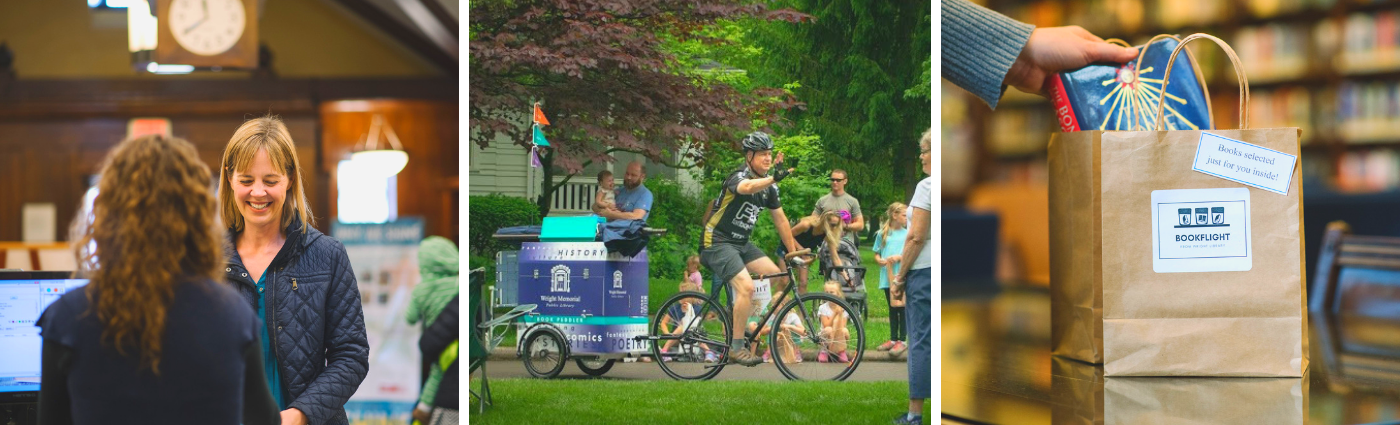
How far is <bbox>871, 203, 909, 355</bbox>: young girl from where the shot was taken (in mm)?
2312

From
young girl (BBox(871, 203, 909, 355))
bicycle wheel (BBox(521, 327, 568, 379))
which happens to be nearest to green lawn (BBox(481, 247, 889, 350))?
young girl (BBox(871, 203, 909, 355))

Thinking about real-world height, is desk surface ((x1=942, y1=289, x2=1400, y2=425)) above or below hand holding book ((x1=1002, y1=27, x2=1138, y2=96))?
below

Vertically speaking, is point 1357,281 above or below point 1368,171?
below

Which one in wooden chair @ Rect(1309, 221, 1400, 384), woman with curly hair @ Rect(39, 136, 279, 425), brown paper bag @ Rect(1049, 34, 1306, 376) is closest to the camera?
woman with curly hair @ Rect(39, 136, 279, 425)

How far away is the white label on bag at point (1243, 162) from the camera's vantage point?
78.5 inches

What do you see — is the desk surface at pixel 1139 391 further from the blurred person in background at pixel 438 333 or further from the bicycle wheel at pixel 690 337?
the blurred person in background at pixel 438 333

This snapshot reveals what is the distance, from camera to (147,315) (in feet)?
3.96

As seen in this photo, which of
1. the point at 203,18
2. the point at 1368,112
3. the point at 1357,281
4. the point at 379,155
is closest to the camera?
the point at 203,18

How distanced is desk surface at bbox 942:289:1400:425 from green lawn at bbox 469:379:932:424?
0.23m

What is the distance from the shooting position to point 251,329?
1288 mm

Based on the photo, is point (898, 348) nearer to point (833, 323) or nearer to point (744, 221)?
point (833, 323)

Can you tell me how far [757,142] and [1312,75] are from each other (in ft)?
14.2

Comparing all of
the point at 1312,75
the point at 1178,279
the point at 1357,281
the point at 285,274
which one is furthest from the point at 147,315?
the point at 1312,75

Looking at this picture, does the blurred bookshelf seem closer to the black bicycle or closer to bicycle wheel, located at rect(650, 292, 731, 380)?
the black bicycle
